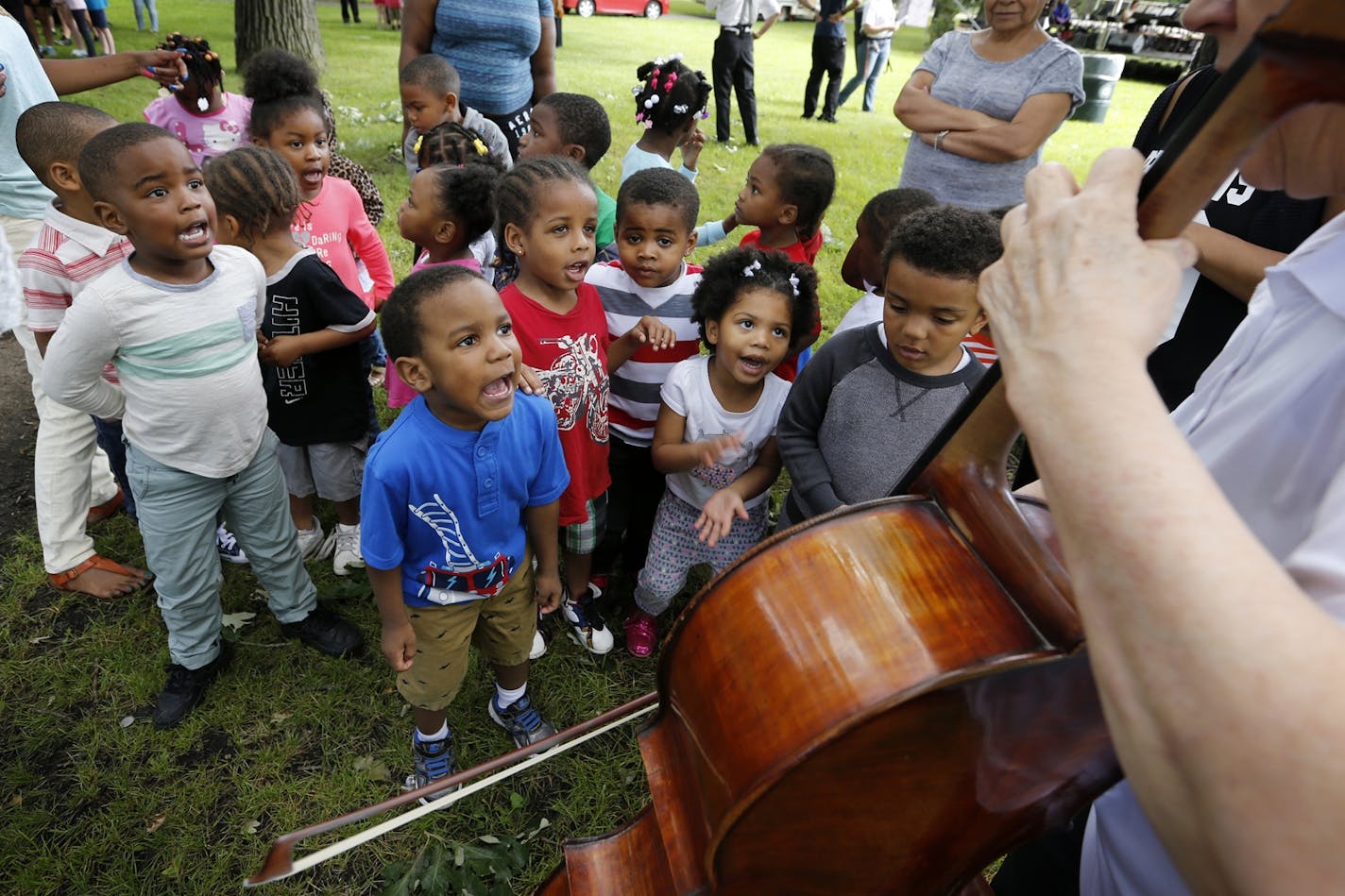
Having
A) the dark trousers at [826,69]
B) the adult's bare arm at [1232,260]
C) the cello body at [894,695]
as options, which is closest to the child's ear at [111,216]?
the cello body at [894,695]

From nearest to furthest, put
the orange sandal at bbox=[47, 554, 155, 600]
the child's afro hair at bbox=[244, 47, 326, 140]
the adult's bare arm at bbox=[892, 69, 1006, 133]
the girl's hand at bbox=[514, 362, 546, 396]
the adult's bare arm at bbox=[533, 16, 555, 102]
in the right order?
the girl's hand at bbox=[514, 362, 546, 396]
the orange sandal at bbox=[47, 554, 155, 600]
the adult's bare arm at bbox=[892, 69, 1006, 133]
the child's afro hair at bbox=[244, 47, 326, 140]
the adult's bare arm at bbox=[533, 16, 555, 102]

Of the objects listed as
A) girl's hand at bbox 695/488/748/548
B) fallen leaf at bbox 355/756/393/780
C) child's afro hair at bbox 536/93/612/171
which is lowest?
fallen leaf at bbox 355/756/393/780

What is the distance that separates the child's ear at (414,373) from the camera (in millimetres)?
1849

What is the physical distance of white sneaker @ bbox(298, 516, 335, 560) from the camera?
10.3 ft

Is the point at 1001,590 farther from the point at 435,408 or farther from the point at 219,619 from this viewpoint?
the point at 219,619

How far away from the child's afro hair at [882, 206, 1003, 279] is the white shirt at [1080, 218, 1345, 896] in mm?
975

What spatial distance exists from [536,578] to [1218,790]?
201 centimetres

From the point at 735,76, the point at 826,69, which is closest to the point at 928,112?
the point at 735,76

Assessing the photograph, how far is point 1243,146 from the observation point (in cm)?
67

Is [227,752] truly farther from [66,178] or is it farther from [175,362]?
[66,178]

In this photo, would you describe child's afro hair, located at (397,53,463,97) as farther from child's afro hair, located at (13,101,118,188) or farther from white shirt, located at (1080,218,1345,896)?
white shirt, located at (1080,218,1345,896)

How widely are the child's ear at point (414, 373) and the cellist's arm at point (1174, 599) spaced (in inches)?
59.2

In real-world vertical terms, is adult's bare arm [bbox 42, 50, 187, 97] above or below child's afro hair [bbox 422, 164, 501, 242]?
above

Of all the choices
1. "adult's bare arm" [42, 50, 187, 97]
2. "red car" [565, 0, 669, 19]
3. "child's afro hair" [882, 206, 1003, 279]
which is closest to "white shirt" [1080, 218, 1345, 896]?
"child's afro hair" [882, 206, 1003, 279]
